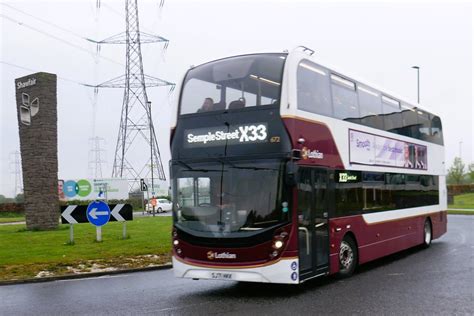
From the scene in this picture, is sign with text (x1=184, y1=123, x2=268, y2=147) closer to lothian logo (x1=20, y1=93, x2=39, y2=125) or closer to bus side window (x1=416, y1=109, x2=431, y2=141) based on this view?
bus side window (x1=416, y1=109, x2=431, y2=141)

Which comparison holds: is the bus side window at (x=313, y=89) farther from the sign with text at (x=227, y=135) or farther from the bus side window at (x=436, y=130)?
the bus side window at (x=436, y=130)

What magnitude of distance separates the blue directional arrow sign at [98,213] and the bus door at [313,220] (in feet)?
26.7

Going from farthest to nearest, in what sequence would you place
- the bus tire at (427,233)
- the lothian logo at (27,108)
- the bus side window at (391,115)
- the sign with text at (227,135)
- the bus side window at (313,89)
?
the lothian logo at (27,108) → the bus tire at (427,233) → the bus side window at (391,115) → the bus side window at (313,89) → the sign with text at (227,135)

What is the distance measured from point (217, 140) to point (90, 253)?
283 inches

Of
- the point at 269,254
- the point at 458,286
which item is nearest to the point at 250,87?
the point at 269,254

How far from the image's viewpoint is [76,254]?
14.8 m

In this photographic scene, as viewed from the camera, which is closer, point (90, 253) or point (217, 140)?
point (217, 140)

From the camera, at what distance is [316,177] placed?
9797mm

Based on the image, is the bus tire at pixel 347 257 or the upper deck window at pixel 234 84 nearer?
the upper deck window at pixel 234 84

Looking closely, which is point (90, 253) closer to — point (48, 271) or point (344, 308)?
point (48, 271)

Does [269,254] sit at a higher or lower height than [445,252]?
higher

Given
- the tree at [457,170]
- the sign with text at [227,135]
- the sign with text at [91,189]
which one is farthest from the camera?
the tree at [457,170]

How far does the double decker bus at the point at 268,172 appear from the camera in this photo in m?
8.92

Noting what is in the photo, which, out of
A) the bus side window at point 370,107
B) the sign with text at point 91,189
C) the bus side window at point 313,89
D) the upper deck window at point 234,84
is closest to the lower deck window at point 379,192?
the bus side window at point 370,107
